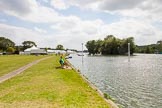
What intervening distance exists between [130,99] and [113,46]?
168087 millimetres

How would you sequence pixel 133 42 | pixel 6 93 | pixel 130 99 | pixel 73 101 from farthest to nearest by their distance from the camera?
1. pixel 133 42
2. pixel 130 99
3. pixel 6 93
4. pixel 73 101

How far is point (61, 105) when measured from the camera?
11.4 meters

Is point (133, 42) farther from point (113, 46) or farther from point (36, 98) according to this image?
point (36, 98)

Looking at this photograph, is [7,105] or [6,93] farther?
[6,93]

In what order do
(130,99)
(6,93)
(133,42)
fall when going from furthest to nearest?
(133,42)
(130,99)
(6,93)

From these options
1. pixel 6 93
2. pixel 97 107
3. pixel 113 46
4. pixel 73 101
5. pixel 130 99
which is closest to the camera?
pixel 97 107

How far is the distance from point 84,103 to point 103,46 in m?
183

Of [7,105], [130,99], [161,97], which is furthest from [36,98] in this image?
[161,97]

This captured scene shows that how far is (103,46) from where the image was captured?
194250 millimetres

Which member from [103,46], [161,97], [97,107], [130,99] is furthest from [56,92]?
[103,46]

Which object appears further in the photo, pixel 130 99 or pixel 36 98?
pixel 130 99

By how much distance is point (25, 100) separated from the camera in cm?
1257

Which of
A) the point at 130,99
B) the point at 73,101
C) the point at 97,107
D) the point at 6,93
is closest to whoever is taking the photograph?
the point at 97,107

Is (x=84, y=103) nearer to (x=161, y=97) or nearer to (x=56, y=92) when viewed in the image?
(x=56, y=92)
